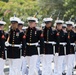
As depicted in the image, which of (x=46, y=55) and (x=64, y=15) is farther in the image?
(x=64, y=15)

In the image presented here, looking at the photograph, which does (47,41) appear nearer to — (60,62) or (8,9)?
(60,62)

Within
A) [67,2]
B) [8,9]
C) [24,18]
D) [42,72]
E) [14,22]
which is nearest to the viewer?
[14,22]

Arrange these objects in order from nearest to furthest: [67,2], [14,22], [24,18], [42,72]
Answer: [14,22] < [42,72] < [67,2] < [24,18]

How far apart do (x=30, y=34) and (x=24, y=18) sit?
1272 centimetres

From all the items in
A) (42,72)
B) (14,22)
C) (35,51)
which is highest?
(14,22)

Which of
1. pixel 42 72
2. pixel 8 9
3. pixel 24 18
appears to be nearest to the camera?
pixel 42 72

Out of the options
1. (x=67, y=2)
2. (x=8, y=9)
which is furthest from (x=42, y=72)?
(x=8, y=9)

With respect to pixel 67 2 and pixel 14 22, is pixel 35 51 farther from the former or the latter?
pixel 67 2

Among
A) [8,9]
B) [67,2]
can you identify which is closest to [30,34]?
[67,2]

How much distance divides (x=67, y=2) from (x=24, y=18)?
3.13 meters

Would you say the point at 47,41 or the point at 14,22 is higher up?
the point at 14,22

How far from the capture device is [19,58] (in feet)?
33.2

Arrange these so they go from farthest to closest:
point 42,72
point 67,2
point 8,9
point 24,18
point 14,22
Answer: point 8,9
point 24,18
point 67,2
point 42,72
point 14,22

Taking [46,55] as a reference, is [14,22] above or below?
above
